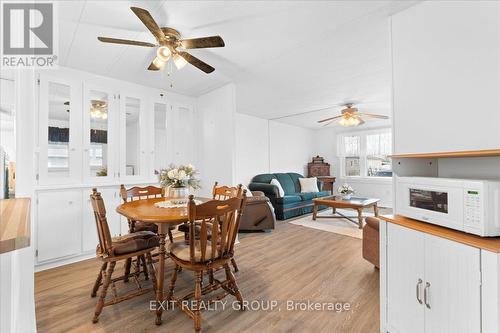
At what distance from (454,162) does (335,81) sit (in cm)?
225

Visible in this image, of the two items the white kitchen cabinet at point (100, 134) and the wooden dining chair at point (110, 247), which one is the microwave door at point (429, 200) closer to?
the wooden dining chair at point (110, 247)

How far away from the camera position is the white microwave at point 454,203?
3.82 ft

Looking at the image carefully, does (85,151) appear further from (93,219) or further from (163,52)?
(163,52)

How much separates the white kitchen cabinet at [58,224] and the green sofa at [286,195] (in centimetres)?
341

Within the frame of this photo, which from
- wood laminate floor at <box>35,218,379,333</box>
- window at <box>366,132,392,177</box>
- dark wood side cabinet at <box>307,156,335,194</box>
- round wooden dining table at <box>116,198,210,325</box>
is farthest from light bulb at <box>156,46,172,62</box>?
window at <box>366,132,392,177</box>

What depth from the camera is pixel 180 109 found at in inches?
162

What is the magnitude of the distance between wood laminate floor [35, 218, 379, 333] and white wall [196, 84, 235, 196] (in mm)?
1394

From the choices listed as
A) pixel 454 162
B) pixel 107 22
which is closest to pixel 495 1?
pixel 454 162

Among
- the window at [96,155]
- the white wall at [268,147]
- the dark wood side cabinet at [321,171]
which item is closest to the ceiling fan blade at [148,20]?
the window at [96,155]

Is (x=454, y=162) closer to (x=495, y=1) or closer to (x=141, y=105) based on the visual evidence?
(x=495, y=1)

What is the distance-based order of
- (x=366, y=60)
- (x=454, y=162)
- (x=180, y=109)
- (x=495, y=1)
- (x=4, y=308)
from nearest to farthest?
(x=4, y=308)
(x=495, y=1)
(x=454, y=162)
(x=366, y=60)
(x=180, y=109)

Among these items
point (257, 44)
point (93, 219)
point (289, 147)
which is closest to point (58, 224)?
point (93, 219)

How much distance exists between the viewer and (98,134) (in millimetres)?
3191

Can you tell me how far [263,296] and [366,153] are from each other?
246 inches
